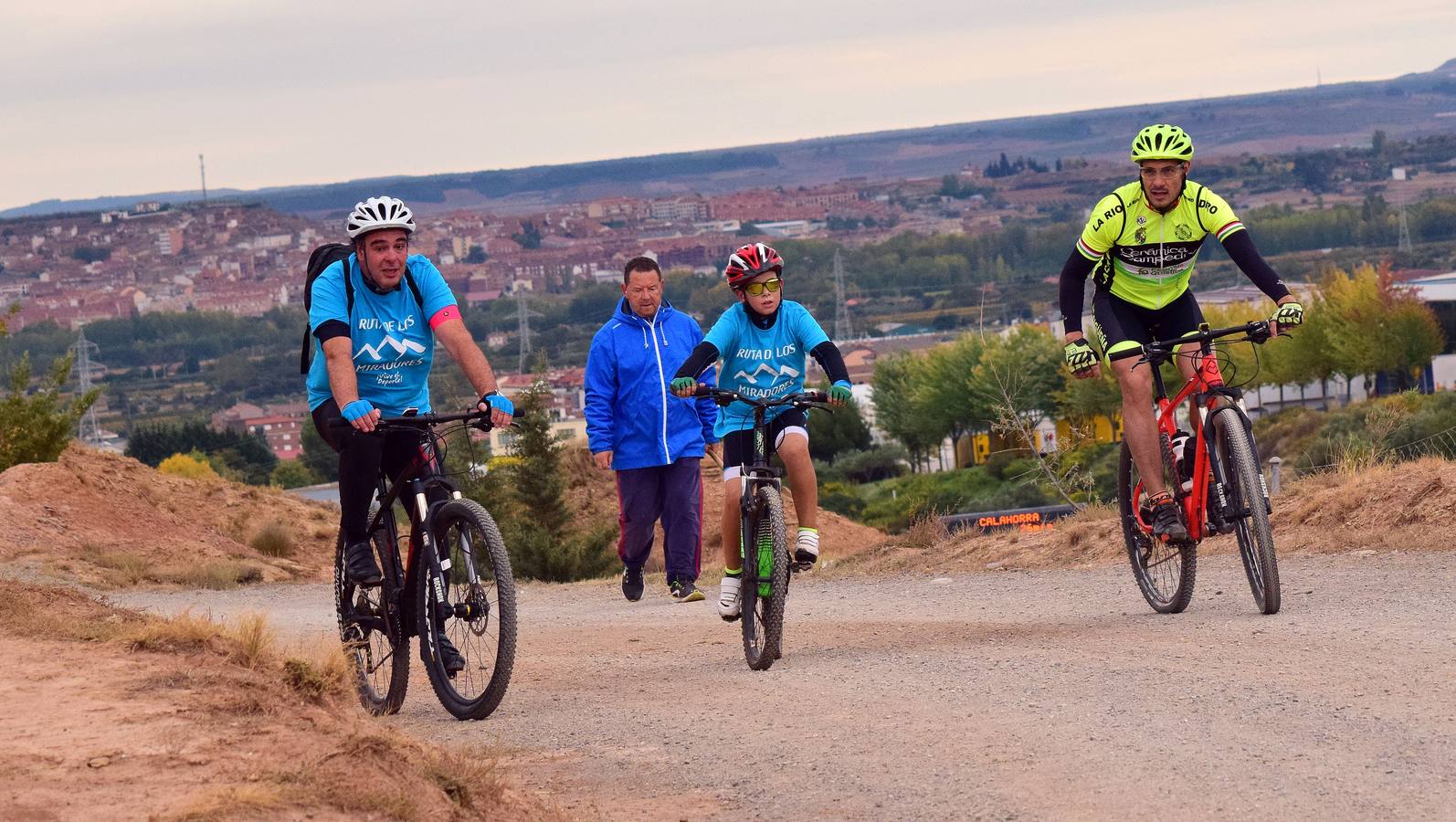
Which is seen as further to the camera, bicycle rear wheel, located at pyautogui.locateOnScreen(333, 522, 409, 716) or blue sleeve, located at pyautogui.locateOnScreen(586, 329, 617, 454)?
blue sleeve, located at pyautogui.locateOnScreen(586, 329, 617, 454)

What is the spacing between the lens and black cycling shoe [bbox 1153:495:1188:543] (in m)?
8.85

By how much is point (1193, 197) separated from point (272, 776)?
17.8 feet

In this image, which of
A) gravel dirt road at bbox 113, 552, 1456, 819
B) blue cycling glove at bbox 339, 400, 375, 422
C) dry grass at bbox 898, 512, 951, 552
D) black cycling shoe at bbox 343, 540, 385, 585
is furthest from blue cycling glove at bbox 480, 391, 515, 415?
dry grass at bbox 898, 512, 951, 552

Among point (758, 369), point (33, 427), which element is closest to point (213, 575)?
point (33, 427)

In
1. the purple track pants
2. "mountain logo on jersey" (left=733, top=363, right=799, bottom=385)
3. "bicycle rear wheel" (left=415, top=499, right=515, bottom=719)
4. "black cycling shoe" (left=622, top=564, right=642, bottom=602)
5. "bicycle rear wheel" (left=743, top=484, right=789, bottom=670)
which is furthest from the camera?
"black cycling shoe" (left=622, top=564, right=642, bottom=602)

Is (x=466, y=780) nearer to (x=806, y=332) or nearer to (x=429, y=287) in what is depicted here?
(x=429, y=287)

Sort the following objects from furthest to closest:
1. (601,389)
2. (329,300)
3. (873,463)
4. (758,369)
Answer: (873,463) < (601,389) < (758,369) < (329,300)

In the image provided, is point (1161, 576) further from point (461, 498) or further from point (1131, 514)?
point (461, 498)

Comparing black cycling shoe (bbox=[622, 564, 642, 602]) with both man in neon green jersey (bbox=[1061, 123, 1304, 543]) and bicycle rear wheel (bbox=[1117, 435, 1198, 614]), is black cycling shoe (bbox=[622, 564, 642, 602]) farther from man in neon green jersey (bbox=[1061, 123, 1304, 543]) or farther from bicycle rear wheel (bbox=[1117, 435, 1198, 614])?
man in neon green jersey (bbox=[1061, 123, 1304, 543])

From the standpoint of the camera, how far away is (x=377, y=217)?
7770mm

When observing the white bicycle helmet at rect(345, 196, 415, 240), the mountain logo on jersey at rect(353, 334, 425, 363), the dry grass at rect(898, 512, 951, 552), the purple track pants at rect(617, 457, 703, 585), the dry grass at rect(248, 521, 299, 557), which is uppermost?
the white bicycle helmet at rect(345, 196, 415, 240)

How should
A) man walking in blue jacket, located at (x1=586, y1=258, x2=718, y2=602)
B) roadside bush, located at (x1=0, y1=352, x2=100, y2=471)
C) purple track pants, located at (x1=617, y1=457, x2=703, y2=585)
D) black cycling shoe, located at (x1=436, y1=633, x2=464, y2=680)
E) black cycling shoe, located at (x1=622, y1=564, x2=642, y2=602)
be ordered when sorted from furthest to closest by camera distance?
1. roadside bush, located at (x1=0, y1=352, x2=100, y2=471)
2. black cycling shoe, located at (x1=622, y1=564, x2=642, y2=602)
3. purple track pants, located at (x1=617, y1=457, x2=703, y2=585)
4. man walking in blue jacket, located at (x1=586, y1=258, x2=718, y2=602)
5. black cycling shoe, located at (x1=436, y1=633, x2=464, y2=680)

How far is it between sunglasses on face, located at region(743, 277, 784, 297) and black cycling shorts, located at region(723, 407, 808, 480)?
583 mm

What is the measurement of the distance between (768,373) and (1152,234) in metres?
1.94
